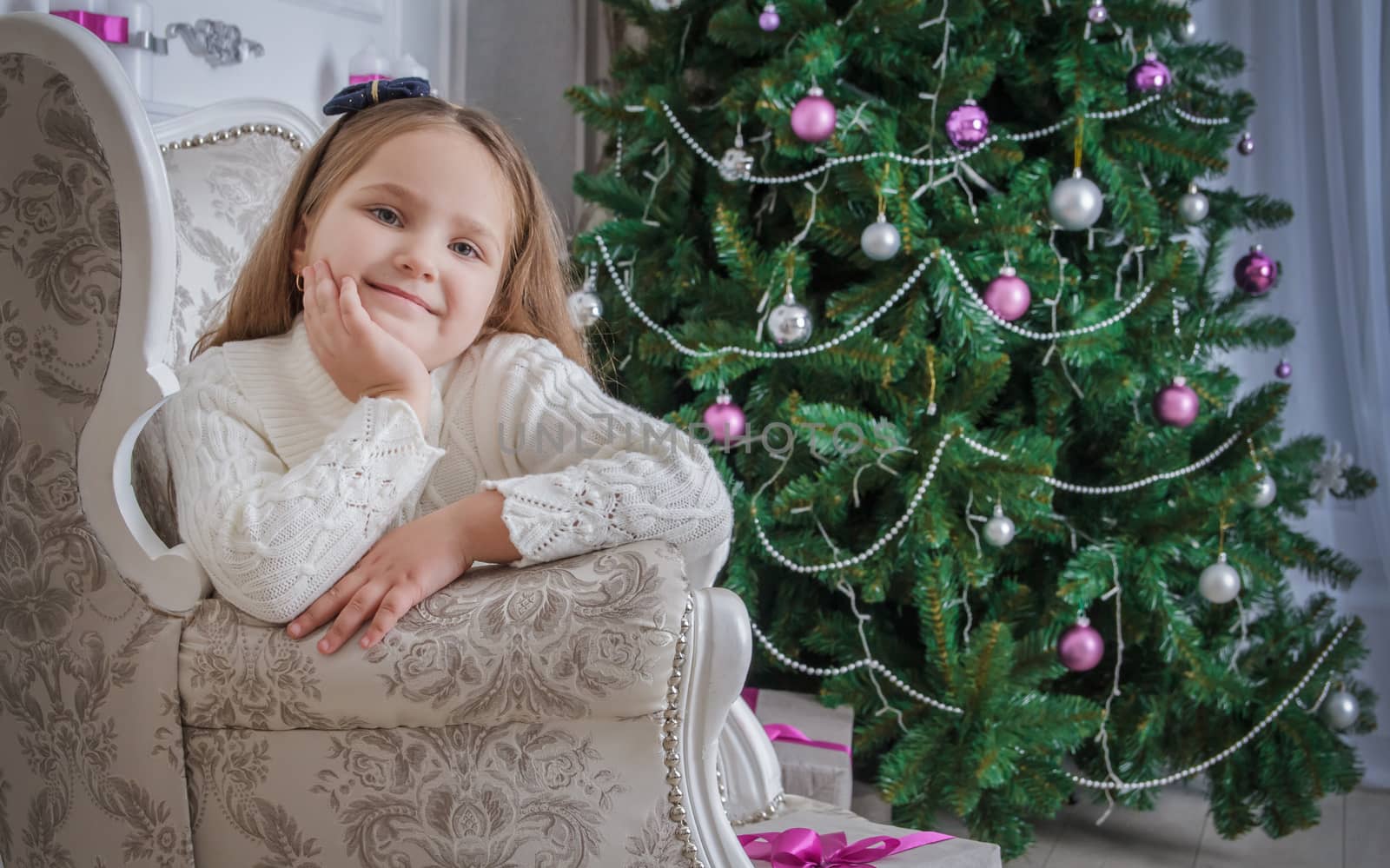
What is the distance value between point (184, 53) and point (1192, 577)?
188 centimetres

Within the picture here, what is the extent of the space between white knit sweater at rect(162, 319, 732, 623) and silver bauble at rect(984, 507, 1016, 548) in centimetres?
85

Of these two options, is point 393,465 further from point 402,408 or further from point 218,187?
point 218,187

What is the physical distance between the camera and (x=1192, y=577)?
191 cm

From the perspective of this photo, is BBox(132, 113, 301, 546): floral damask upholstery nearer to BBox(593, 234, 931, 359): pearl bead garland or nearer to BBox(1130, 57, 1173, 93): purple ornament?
BBox(593, 234, 931, 359): pearl bead garland

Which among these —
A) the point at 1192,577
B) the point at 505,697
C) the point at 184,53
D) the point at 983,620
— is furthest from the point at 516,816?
the point at 184,53

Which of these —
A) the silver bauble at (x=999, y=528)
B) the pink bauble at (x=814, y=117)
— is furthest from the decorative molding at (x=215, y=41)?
the silver bauble at (x=999, y=528)

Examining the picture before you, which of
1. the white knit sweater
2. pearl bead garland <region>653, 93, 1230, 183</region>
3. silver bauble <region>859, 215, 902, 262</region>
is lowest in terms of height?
the white knit sweater

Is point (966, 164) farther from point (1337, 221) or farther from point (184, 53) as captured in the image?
point (184, 53)

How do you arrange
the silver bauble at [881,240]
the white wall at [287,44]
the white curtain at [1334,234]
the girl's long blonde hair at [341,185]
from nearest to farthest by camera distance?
the girl's long blonde hair at [341,185]
the silver bauble at [881,240]
the white wall at [287,44]
the white curtain at [1334,234]

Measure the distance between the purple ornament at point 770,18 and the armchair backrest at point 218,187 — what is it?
0.67 m

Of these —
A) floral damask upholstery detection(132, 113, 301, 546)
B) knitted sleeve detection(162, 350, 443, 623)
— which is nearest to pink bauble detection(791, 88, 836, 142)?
floral damask upholstery detection(132, 113, 301, 546)

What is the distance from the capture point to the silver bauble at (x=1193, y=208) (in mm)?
1829

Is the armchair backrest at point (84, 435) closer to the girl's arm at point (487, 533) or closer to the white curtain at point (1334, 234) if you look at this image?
the girl's arm at point (487, 533)

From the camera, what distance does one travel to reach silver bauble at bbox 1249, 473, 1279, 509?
1.83 m
